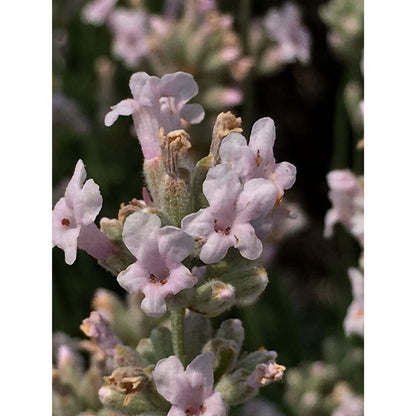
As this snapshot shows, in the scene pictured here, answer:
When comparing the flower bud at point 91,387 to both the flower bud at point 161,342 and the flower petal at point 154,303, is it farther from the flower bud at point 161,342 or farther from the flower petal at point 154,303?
the flower petal at point 154,303

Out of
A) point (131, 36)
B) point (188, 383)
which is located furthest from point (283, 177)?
point (131, 36)

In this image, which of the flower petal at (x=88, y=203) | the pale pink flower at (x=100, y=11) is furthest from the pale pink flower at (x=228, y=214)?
the pale pink flower at (x=100, y=11)

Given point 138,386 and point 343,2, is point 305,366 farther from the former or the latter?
point 138,386

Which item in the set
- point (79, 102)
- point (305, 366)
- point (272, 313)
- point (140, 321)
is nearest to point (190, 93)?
point (140, 321)

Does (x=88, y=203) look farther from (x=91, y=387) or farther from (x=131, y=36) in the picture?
(x=131, y=36)

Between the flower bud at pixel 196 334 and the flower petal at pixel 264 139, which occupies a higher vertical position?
the flower petal at pixel 264 139
